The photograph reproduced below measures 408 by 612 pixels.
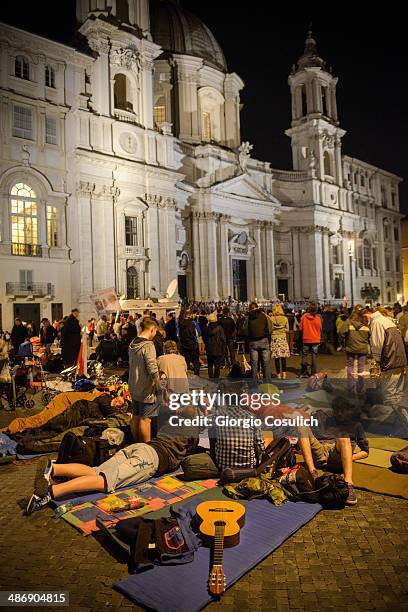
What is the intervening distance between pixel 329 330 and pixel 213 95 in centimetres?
3063

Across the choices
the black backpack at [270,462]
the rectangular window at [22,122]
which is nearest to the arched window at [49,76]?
the rectangular window at [22,122]

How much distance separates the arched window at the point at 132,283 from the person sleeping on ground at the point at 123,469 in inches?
946

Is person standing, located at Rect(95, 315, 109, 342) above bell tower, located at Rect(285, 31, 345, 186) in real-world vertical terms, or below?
below

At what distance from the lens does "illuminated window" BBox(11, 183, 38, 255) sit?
2431 cm

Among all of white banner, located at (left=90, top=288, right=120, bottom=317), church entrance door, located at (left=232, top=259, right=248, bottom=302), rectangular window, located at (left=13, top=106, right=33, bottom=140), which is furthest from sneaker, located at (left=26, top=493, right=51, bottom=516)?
church entrance door, located at (left=232, top=259, right=248, bottom=302)

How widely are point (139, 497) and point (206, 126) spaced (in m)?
41.7

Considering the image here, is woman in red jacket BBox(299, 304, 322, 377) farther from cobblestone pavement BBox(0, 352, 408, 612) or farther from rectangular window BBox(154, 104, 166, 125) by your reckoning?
rectangular window BBox(154, 104, 166, 125)

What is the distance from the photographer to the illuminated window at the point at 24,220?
2431 centimetres

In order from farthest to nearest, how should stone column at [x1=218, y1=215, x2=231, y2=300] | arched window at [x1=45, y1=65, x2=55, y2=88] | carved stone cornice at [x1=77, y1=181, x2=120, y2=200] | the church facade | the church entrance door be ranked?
the church entrance door < stone column at [x1=218, y1=215, x2=231, y2=300] < carved stone cornice at [x1=77, y1=181, x2=120, y2=200] < arched window at [x1=45, y1=65, x2=55, y2=88] < the church facade

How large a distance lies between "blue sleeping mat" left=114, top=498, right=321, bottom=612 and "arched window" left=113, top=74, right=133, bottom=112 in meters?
30.4

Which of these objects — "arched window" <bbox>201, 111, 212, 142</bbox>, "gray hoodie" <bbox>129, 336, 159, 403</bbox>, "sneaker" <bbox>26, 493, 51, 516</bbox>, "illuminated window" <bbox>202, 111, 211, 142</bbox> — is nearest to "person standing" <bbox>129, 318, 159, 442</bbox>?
"gray hoodie" <bbox>129, 336, 159, 403</bbox>

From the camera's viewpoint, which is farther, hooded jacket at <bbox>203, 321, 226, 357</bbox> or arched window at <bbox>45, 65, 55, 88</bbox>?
arched window at <bbox>45, 65, 55, 88</bbox>

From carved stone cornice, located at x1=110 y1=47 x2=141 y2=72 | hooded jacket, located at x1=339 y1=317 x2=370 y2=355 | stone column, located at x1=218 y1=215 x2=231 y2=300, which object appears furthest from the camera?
stone column, located at x1=218 y1=215 x2=231 y2=300

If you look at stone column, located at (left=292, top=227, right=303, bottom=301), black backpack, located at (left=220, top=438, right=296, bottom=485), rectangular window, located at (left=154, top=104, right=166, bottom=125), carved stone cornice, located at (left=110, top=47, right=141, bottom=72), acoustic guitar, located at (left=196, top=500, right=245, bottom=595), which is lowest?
acoustic guitar, located at (left=196, top=500, right=245, bottom=595)
